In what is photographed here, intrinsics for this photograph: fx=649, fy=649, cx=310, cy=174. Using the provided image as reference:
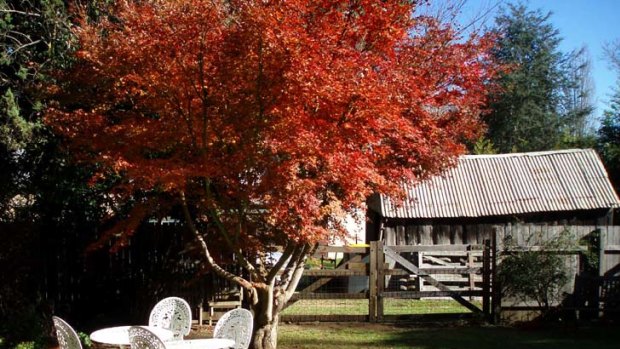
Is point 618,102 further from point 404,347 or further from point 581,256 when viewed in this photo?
point 404,347

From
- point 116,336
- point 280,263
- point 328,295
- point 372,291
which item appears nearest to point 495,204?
point 372,291

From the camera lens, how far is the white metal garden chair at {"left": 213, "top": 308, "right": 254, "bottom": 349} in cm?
773


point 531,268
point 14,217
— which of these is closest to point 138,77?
point 14,217

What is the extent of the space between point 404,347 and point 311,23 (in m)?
5.47

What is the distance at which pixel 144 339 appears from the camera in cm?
617

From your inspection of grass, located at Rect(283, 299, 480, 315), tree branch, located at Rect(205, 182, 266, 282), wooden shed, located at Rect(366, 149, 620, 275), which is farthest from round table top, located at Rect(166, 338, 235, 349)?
wooden shed, located at Rect(366, 149, 620, 275)

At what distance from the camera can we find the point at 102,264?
12.4m

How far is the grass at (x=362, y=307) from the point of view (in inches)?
557

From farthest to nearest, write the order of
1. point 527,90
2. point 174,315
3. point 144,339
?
point 527,90 → point 174,315 → point 144,339

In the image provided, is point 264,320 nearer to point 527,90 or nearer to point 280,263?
point 280,263

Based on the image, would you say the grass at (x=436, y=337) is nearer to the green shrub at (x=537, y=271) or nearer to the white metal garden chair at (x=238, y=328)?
the green shrub at (x=537, y=271)

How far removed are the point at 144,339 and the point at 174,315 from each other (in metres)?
2.70

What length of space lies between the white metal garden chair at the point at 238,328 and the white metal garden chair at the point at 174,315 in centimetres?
107

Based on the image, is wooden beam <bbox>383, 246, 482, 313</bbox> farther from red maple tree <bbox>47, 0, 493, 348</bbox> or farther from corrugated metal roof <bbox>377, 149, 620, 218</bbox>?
corrugated metal roof <bbox>377, 149, 620, 218</bbox>
